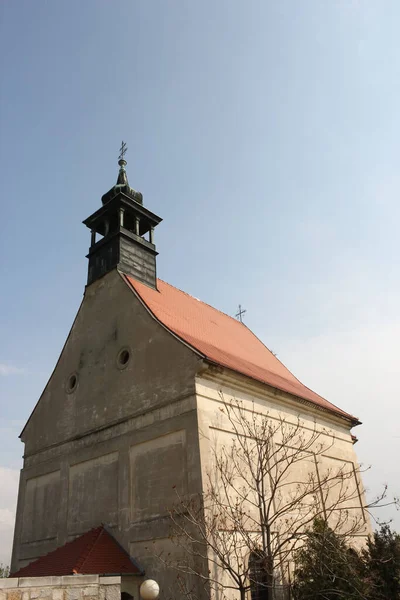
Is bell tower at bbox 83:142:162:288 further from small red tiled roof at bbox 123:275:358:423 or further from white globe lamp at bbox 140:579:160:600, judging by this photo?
white globe lamp at bbox 140:579:160:600

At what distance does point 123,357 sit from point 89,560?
19.9ft

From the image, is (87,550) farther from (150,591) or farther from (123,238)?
(123,238)

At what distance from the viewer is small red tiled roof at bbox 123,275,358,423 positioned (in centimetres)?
1583

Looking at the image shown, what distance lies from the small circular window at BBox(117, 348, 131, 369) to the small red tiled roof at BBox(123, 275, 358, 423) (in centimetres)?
159

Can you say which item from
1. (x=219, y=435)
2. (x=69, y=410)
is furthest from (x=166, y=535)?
(x=69, y=410)

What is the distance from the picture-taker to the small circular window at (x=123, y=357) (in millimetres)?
16228

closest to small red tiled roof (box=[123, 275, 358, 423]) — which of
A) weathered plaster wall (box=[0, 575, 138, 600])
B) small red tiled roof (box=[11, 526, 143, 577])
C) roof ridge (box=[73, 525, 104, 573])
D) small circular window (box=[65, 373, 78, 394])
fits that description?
small circular window (box=[65, 373, 78, 394])

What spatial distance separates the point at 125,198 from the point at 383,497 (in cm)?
1398

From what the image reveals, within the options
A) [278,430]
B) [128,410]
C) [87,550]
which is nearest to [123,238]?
[128,410]

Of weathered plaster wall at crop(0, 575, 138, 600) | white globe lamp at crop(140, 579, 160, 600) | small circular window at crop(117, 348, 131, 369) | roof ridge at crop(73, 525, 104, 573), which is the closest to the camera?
weathered plaster wall at crop(0, 575, 138, 600)

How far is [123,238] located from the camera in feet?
62.4

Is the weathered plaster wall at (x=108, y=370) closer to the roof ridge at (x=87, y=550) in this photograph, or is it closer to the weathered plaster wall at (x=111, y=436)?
the weathered plaster wall at (x=111, y=436)

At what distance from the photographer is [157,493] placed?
13320mm

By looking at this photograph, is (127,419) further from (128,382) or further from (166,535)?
(166,535)
